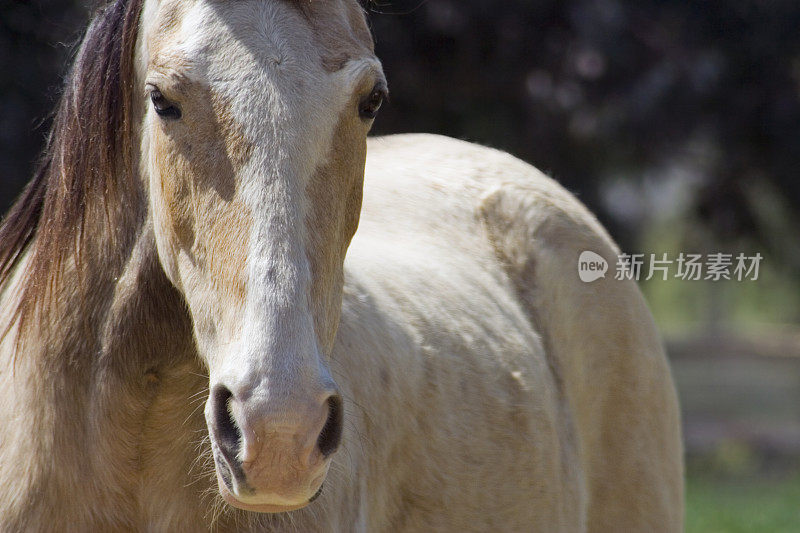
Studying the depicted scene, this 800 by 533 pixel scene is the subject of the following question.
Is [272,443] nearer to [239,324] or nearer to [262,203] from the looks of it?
[239,324]

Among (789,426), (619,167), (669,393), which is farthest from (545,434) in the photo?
(789,426)

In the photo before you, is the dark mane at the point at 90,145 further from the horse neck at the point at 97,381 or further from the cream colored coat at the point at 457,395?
the cream colored coat at the point at 457,395

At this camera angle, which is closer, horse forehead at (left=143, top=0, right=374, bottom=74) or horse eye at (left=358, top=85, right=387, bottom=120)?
horse forehead at (left=143, top=0, right=374, bottom=74)

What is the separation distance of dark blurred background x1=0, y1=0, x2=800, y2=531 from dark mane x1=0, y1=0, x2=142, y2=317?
3.98 metres

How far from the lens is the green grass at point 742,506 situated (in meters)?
7.13

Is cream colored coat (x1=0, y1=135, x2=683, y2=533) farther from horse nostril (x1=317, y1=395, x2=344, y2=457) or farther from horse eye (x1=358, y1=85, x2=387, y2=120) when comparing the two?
horse eye (x1=358, y1=85, x2=387, y2=120)

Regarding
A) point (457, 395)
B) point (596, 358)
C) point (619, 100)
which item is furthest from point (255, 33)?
point (619, 100)

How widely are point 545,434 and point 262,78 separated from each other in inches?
69.4

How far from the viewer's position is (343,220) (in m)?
2.01

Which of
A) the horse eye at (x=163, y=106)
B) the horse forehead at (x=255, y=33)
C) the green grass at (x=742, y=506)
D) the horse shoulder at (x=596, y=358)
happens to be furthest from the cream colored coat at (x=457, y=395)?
the green grass at (x=742, y=506)

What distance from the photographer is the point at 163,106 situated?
1941 millimetres

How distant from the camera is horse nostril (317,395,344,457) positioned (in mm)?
1753

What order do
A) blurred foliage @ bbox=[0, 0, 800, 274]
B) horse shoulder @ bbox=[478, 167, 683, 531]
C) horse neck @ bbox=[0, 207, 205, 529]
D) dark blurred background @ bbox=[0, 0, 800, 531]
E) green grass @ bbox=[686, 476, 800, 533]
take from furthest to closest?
blurred foliage @ bbox=[0, 0, 800, 274]
green grass @ bbox=[686, 476, 800, 533]
dark blurred background @ bbox=[0, 0, 800, 531]
horse shoulder @ bbox=[478, 167, 683, 531]
horse neck @ bbox=[0, 207, 205, 529]

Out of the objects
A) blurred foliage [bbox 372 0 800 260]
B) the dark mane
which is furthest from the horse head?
blurred foliage [bbox 372 0 800 260]
